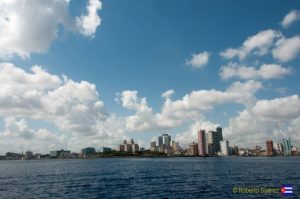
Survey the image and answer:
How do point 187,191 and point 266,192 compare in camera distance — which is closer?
point 266,192

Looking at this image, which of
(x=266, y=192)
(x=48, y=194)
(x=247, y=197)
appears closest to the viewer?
(x=247, y=197)

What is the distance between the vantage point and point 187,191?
68.6m

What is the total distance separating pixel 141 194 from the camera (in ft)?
215

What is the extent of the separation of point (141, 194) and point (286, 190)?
31277mm

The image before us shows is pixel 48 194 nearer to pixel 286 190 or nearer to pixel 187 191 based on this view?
pixel 187 191

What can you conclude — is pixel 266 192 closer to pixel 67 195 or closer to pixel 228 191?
pixel 228 191

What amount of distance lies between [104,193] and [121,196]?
616 cm

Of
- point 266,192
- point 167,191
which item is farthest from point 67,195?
point 266,192

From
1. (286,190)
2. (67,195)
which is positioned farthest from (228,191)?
(67,195)

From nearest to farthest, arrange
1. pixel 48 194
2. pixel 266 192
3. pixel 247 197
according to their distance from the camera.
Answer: pixel 247 197
pixel 266 192
pixel 48 194

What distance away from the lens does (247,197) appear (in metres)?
58.3

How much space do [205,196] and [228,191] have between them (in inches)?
334

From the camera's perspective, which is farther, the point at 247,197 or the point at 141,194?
the point at 141,194

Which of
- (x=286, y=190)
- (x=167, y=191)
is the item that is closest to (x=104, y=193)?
(x=167, y=191)
